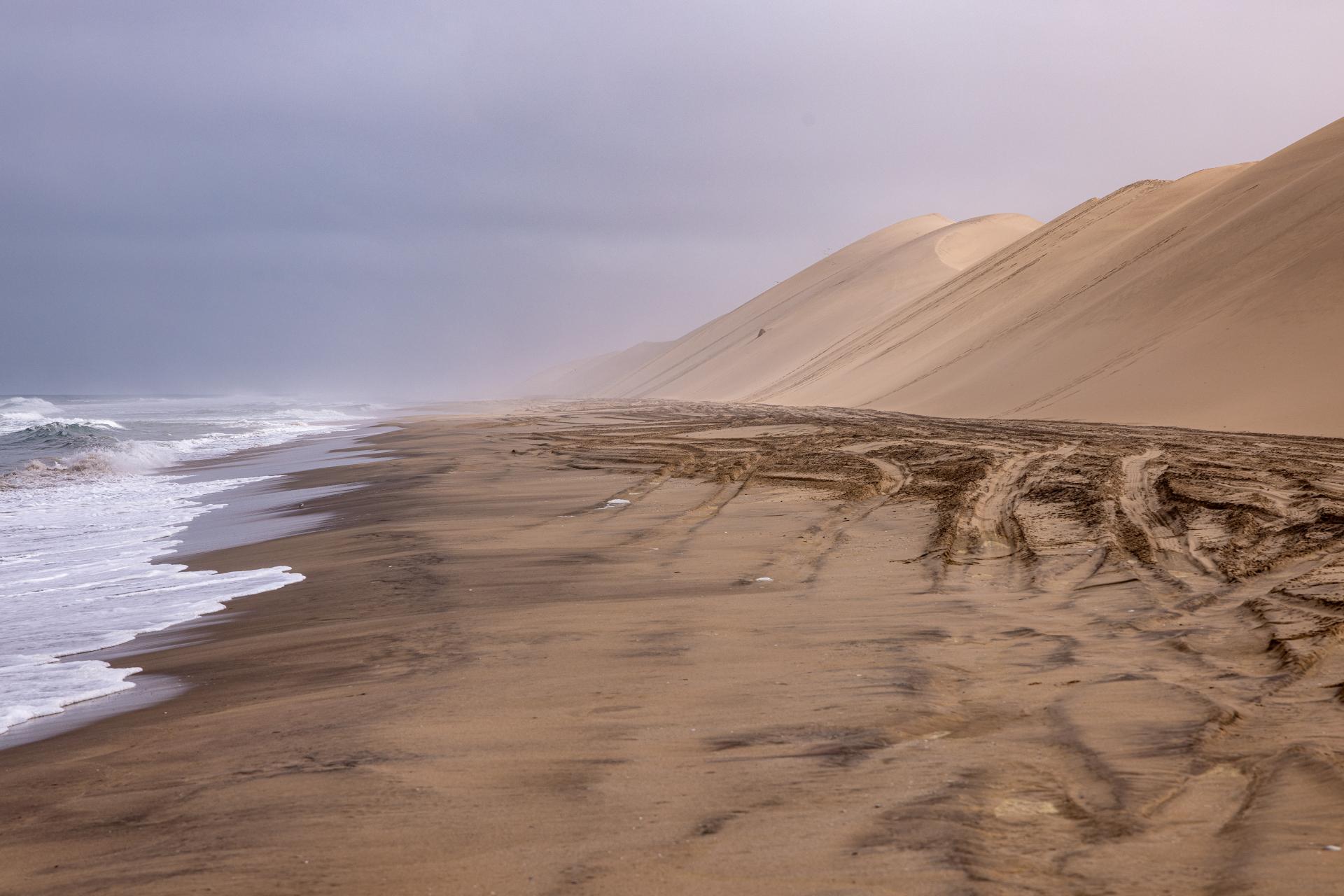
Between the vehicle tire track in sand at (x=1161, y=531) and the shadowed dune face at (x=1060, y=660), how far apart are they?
0.04m

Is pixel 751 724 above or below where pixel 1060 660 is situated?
above

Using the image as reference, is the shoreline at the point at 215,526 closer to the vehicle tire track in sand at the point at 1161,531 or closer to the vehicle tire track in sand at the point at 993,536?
the vehicle tire track in sand at the point at 993,536

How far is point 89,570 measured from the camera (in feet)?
27.4

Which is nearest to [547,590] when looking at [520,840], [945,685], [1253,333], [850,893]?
[945,685]

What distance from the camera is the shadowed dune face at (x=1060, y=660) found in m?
2.62

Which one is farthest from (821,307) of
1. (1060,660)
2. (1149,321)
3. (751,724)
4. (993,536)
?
(751,724)

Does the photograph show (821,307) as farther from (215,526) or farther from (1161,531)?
(1161,531)

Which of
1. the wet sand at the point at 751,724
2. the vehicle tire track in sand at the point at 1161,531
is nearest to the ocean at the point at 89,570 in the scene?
the wet sand at the point at 751,724

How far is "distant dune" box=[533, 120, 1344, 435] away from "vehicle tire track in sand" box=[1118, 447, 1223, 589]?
9.05m

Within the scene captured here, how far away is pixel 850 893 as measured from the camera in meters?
2.41

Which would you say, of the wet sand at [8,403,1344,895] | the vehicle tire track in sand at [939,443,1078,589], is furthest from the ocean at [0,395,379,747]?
the vehicle tire track in sand at [939,443,1078,589]

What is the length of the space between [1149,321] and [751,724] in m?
26.4

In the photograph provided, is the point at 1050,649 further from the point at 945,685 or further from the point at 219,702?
the point at 219,702

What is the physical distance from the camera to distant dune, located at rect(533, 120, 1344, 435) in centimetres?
2081
